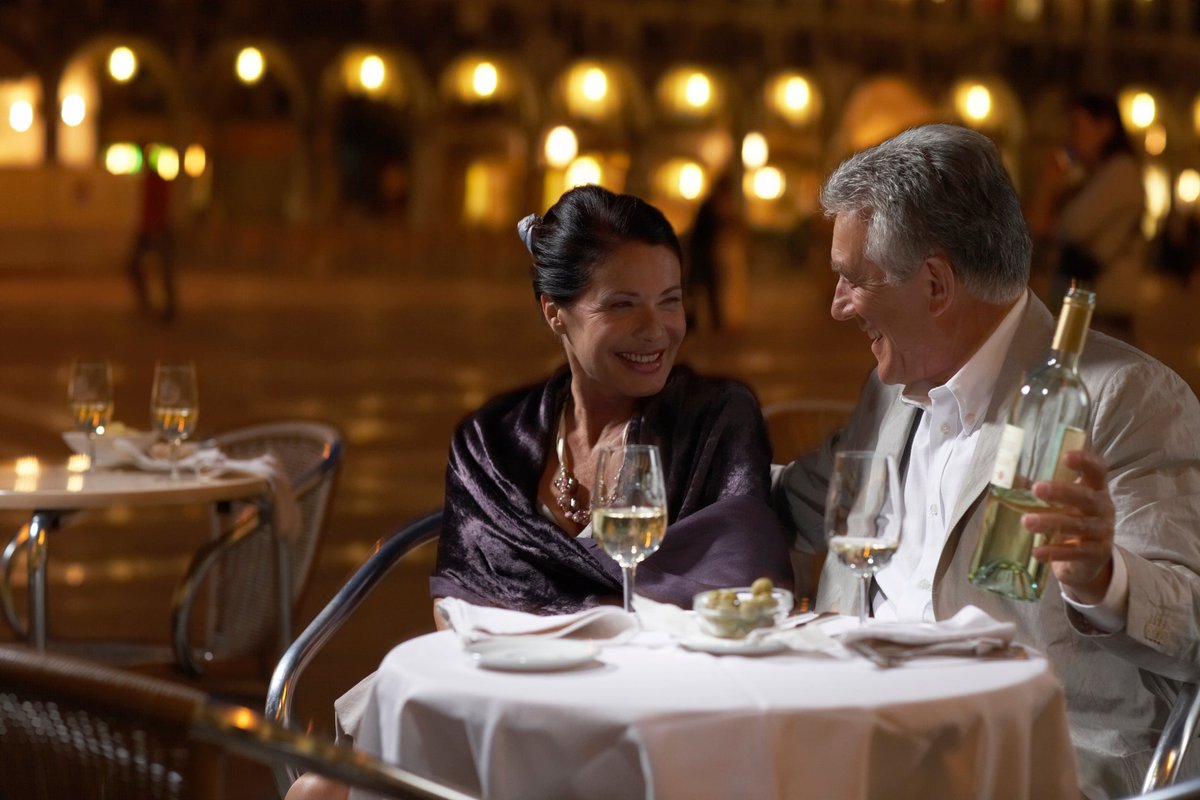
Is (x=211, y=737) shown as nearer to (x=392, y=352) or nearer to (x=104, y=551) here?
(x=104, y=551)

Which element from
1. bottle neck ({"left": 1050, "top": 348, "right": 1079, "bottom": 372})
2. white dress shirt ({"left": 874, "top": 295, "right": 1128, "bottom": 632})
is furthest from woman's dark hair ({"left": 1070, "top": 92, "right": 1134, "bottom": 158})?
bottle neck ({"left": 1050, "top": 348, "right": 1079, "bottom": 372})

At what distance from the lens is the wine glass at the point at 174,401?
391 centimetres

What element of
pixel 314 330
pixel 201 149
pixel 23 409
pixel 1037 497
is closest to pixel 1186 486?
pixel 1037 497

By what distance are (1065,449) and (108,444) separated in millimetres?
2901

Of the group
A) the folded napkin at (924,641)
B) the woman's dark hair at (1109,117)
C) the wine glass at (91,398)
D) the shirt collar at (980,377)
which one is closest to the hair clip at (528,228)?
the shirt collar at (980,377)

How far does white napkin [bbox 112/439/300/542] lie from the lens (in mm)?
3973

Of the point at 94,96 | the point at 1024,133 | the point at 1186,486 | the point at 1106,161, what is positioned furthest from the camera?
the point at 1024,133

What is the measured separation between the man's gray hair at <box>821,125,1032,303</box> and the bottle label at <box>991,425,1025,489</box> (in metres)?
0.50

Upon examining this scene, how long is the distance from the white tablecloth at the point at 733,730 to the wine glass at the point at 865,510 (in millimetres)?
137

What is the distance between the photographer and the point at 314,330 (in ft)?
60.2

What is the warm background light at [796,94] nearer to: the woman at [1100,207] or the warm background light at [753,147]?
the warm background light at [753,147]

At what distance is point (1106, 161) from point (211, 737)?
7.56m

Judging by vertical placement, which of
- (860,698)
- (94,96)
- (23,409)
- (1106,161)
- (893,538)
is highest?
(94,96)

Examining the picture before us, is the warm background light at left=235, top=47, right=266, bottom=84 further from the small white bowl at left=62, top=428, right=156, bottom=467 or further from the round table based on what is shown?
the round table
